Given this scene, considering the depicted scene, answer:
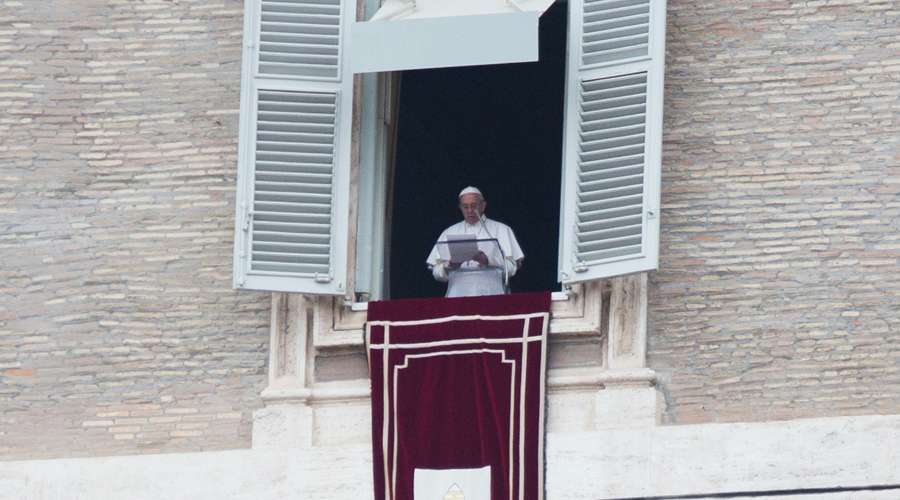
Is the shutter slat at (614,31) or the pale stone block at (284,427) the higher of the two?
the shutter slat at (614,31)

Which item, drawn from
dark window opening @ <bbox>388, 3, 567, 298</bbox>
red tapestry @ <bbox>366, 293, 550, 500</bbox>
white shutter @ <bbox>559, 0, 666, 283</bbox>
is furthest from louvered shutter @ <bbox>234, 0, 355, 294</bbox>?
dark window opening @ <bbox>388, 3, 567, 298</bbox>

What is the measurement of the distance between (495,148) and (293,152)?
14.1 feet

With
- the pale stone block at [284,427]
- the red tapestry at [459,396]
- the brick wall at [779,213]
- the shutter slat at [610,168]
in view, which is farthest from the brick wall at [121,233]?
the brick wall at [779,213]

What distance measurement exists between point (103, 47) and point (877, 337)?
3.97 meters

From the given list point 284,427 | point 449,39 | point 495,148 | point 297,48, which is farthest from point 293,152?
point 495,148

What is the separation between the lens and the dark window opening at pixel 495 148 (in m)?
17.9

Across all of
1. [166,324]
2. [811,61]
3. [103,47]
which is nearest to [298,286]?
[166,324]

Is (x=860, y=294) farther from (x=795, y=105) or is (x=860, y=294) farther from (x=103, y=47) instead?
(x=103, y=47)

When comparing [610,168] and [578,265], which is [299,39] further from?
[578,265]

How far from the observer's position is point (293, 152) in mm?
14680

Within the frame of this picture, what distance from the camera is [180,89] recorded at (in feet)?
49.6

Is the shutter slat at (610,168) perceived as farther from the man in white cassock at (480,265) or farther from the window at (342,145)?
the man in white cassock at (480,265)

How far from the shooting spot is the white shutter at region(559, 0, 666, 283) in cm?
1430

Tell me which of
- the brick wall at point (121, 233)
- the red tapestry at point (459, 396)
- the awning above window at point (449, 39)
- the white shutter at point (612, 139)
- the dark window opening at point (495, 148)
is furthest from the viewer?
the dark window opening at point (495, 148)
